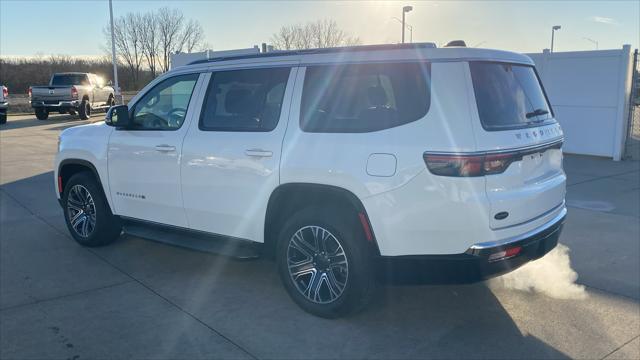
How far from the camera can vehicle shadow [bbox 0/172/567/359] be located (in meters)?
3.71

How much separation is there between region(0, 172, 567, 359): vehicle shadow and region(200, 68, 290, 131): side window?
141 centimetres

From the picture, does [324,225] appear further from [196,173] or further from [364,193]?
[196,173]

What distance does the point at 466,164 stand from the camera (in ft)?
11.2

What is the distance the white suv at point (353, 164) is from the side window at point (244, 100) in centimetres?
1

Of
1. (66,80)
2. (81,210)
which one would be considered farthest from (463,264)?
(66,80)

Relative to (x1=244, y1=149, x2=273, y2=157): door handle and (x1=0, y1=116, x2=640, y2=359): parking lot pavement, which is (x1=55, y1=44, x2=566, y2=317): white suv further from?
(x1=0, y1=116, x2=640, y2=359): parking lot pavement

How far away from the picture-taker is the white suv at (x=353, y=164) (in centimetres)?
351

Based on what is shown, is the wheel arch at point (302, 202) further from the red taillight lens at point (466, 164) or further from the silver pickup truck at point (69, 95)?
the silver pickup truck at point (69, 95)

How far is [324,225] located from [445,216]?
924mm

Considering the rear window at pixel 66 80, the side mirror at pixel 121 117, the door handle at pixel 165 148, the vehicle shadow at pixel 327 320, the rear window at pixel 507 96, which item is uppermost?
the rear window at pixel 66 80

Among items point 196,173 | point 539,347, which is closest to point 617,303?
point 539,347

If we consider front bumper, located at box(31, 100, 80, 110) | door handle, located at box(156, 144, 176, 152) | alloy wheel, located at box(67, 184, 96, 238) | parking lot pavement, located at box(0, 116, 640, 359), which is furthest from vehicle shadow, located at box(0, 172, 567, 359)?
front bumper, located at box(31, 100, 80, 110)

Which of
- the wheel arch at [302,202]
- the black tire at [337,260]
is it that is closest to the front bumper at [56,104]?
the wheel arch at [302,202]

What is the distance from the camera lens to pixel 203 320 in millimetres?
4156
